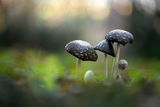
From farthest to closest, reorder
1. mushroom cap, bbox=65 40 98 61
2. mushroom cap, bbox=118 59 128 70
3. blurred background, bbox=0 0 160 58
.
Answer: blurred background, bbox=0 0 160 58, mushroom cap, bbox=118 59 128 70, mushroom cap, bbox=65 40 98 61

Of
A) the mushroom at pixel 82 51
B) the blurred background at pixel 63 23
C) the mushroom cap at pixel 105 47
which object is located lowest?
the mushroom at pixel 82 51

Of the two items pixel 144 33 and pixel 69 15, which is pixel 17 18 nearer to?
pixel 69 15

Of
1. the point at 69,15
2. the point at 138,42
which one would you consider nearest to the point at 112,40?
the point at 138,42

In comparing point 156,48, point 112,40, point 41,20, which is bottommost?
point 112,40

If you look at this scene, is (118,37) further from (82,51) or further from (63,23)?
(63,23)

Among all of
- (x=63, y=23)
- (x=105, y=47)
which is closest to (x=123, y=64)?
(x=105, y=47)

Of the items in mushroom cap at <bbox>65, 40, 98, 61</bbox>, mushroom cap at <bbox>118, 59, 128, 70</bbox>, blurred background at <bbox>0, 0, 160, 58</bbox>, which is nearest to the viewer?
mushroom cap at <bbox>65, 40, 98, 61</bbox>

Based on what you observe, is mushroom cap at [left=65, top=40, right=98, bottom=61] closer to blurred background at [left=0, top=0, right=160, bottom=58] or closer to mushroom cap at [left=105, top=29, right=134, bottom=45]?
mushroom cap at [left=105, top=29, right=134, bottom=45]

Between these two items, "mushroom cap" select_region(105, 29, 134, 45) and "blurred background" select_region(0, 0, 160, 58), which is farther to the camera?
"blurred background" select_region(0, 0, 160, 58)

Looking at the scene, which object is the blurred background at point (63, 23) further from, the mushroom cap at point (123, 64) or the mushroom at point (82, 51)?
the mushroom at point (82, 51)

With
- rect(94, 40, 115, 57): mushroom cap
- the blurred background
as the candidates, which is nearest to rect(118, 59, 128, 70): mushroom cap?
rect(94, 40, 115, 57): mushroom cap

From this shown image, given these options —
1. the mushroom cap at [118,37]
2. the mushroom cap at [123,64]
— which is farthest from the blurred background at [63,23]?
the mushroom cap at [118,37]
